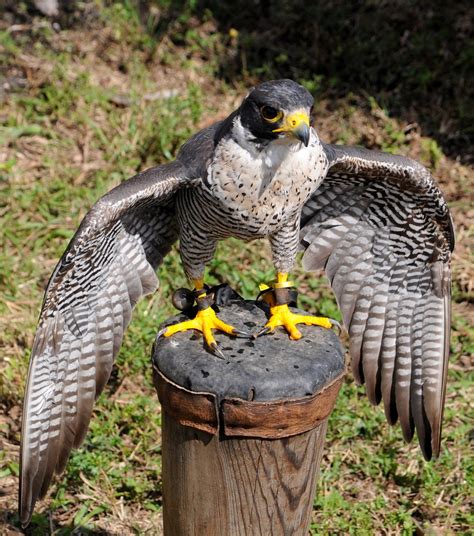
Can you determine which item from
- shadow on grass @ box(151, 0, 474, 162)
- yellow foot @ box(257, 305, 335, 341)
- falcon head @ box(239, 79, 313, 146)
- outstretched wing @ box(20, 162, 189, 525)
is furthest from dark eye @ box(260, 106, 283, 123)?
shadow on grass @ box(151, 0, 474, 162)

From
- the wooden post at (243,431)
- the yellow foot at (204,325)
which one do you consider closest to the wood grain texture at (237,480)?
the wooden post at (243,431)

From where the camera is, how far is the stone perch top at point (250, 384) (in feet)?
7.86

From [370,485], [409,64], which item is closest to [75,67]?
[409,64]

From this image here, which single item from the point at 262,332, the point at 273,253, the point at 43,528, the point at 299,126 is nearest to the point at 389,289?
the point at 273,253

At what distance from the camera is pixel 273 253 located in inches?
118

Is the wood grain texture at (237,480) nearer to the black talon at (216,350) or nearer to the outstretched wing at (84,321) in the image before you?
the black talon at (216,350)

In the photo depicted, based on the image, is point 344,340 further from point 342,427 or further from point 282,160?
point 282,160

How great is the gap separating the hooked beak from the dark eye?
1.2 inches

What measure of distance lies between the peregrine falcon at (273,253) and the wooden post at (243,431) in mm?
170

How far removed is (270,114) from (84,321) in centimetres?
106

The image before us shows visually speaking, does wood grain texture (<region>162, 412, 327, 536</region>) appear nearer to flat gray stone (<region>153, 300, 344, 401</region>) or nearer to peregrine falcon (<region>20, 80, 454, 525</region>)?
flat gray stone (<region>153, 300, 344, 401</region>)

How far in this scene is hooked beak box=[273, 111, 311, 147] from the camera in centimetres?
243

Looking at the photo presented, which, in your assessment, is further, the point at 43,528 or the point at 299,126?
the point at 43,528

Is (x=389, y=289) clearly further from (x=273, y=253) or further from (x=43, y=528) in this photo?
(x=43, y=528)
